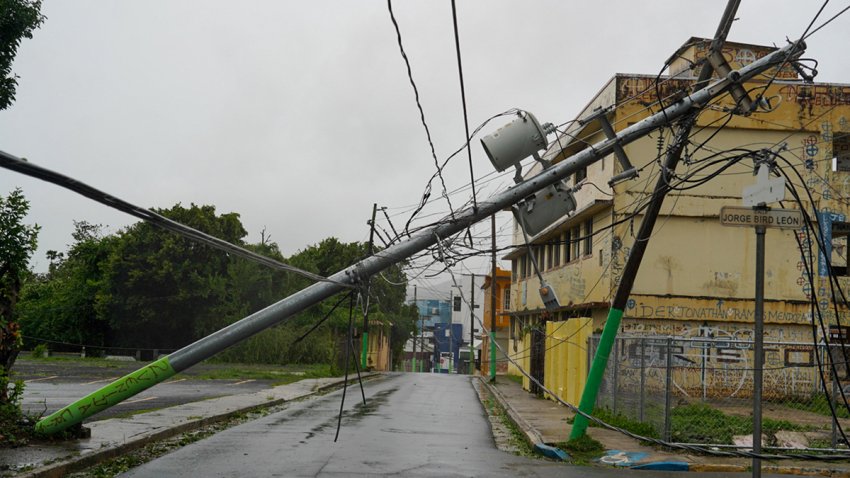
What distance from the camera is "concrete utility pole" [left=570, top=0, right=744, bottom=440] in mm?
9984

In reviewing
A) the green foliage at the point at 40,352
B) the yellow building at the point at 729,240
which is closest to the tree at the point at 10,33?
the yellow building at the point at 729,240

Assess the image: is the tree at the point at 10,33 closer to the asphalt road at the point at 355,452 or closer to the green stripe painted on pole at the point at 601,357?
the asphalt road at the point at 355,452

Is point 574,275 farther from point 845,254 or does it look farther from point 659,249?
point 845,254

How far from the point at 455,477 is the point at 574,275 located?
20076 mm

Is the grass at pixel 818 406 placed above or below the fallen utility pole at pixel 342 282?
below

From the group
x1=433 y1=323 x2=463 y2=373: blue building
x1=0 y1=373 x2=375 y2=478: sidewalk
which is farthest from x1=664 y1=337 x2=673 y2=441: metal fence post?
x1=433 y1=323 x2=463 y2=373: blue building

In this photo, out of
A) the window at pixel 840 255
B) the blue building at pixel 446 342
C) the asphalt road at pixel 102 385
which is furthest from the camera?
the blue building at pixel 446 342

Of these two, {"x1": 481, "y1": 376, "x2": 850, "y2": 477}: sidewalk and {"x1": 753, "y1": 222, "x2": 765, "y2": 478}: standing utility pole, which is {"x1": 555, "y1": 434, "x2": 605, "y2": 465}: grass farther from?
{"x1": 753, "y1": 222, "x2": 765, "y2": 478}: standing utility pole

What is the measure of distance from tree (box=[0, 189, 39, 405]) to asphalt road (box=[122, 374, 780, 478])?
2.41 m

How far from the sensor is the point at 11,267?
Result: 10781 millimetres

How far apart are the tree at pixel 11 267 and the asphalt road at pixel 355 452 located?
7.90 feet

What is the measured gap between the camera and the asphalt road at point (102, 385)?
55.5ft

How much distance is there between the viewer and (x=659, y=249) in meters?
25.6

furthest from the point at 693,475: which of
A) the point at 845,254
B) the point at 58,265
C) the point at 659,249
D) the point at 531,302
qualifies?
the point at 58,265
